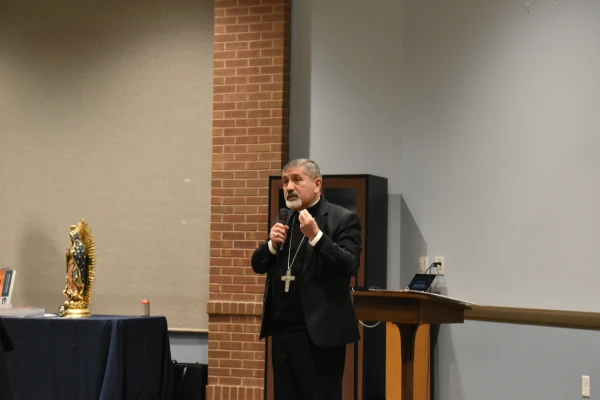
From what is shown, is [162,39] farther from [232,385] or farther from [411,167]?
[232,385]

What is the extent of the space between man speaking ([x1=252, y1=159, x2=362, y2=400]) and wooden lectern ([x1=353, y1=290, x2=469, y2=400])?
0.16 meters

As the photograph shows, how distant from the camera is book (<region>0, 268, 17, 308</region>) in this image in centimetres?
680

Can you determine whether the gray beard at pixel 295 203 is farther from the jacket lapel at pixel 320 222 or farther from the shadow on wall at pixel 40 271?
the shadow on wall at pixel 40 271

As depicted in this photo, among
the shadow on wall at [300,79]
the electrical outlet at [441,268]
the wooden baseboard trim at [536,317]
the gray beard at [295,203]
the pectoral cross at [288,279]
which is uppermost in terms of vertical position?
the shadow on wall at [300,79]

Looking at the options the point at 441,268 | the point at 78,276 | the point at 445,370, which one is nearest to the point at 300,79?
the point at 441,268

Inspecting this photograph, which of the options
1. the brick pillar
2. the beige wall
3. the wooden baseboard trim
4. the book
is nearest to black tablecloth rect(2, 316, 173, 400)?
the book

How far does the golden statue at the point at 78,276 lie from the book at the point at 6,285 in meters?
0.67

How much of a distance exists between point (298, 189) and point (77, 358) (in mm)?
2474

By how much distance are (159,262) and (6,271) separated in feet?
4.01

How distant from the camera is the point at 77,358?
5.91 metres

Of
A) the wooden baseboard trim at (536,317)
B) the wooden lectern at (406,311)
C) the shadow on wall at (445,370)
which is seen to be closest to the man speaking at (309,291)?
the wooden lectern at (406,311)

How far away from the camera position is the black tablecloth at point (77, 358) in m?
5.84

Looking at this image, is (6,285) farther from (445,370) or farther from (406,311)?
(406,311)

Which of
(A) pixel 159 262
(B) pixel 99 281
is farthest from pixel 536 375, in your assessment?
(B) pixel 99 281
